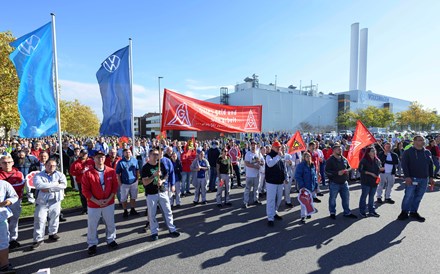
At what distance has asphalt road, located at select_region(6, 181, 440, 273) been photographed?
414 centimetres

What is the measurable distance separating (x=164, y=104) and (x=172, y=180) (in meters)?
2.25

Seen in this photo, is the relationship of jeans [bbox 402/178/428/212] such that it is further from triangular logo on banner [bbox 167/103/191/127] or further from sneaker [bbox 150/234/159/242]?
sneaker [bbox 150/234/159/242]

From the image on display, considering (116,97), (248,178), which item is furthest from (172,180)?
(116,97)

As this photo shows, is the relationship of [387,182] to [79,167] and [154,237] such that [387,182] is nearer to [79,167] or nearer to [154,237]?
[154,237]

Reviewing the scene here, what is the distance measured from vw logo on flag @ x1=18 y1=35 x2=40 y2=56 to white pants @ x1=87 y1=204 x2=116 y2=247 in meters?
4.66

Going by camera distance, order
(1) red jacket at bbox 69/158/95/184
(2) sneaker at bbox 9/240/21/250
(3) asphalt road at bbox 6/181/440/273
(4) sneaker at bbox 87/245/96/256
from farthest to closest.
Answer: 1. (1) red jacket at bbox 69/158/95/184
2. (2) sneaker at bbox 9/240/21/250
3. (4) sneaker at bbox 87/245/96/256
4. (3) asphalt road at bbox 6/181/440/273

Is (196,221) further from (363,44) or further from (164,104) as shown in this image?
(363,44)

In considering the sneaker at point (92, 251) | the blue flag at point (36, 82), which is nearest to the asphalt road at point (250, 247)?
the sneaker at point (92, 251)

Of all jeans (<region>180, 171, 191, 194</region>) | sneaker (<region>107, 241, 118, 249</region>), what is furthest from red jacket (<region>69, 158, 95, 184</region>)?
jeans (<region>180, 171, 191, 194</region>)

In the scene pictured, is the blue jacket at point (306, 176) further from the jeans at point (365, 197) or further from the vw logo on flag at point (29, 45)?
the vw logo on flag at point (29, 45)

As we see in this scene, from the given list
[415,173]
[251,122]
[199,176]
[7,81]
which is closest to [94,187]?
[199,176]

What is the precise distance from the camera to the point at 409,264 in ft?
13.7

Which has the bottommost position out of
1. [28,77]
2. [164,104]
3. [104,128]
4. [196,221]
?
[196,221]

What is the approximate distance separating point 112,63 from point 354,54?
320ft
